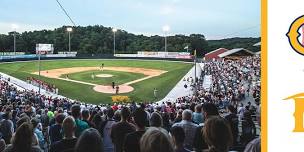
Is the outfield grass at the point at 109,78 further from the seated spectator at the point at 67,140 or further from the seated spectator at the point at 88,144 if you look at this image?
the seated spectator at the point at 88,144

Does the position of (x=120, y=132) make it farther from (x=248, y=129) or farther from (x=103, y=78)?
(x=103, y=78)

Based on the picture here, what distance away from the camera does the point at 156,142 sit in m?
3.25

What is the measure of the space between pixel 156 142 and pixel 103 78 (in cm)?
5611

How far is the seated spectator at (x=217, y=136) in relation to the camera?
361 cm

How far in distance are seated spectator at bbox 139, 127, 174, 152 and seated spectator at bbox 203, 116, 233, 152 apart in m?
0.46

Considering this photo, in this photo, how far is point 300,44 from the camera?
2.59 metres

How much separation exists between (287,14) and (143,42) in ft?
357

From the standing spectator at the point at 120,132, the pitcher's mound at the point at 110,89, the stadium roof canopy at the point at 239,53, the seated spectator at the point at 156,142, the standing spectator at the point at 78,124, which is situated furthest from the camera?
the stadium roof canopy at the point at 239,53

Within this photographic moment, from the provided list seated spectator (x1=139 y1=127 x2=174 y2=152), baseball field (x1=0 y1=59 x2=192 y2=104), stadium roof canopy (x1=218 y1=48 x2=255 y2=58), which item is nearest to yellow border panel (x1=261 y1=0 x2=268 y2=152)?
seated spectator (x1=139 y1=127 x2=174 y2=152)

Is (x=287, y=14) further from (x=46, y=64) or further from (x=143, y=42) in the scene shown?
(x=143, y=42)

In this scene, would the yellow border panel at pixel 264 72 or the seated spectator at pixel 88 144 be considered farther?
the seated spectator at pixel 88 144

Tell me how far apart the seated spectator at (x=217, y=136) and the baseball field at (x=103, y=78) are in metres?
37.8

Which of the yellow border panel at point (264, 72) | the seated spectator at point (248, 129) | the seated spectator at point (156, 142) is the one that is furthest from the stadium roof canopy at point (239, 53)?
the yellow border panel at point (264, 72)

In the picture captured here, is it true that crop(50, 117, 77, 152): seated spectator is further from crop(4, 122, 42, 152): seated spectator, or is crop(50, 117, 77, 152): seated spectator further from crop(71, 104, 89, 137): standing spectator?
crop(71, 104, 89, 137): standing spectator
